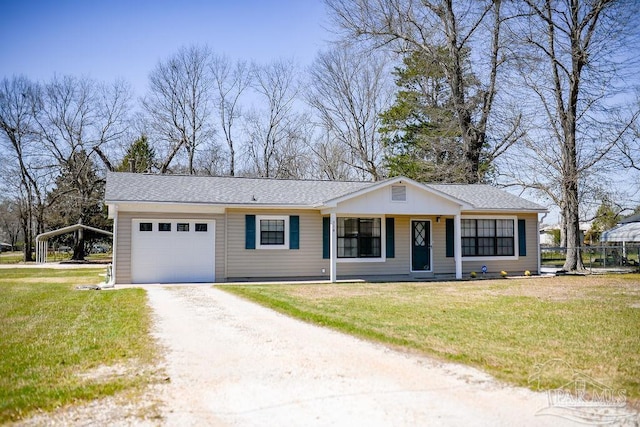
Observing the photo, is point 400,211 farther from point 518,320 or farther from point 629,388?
point 629,388

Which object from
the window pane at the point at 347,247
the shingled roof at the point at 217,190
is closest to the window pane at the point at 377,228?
the window pane at the point at 347,247

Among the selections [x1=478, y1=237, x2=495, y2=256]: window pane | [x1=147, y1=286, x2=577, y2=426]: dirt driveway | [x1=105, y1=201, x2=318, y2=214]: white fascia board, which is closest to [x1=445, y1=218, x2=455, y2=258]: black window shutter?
[x1=478, y1=237, x2=495, y2=256]: window pane

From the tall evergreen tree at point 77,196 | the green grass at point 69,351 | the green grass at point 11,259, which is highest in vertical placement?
the tall evergreen tree at point 77,196

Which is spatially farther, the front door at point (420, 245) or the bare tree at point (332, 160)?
the bare tree at point (332, 160)

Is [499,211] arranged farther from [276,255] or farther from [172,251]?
[172,251]

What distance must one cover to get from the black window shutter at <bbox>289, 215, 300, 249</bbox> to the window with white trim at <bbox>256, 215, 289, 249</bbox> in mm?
102

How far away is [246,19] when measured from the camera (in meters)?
13.8

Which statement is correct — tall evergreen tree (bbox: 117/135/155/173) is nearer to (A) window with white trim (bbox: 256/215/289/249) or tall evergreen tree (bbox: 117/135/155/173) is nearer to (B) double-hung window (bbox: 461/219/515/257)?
(A) window with white trim (bbox: 256/215/289/249)

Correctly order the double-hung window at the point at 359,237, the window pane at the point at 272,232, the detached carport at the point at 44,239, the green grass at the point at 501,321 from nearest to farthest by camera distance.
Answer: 1. the green grass at the point at 501,321
2. the window pane at the point at 272,232
3. the double-hung window at the point at 359,237
4. the detached carport at the point at 44,239

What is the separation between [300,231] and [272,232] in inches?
37.1

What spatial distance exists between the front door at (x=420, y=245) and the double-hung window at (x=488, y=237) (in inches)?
55.2

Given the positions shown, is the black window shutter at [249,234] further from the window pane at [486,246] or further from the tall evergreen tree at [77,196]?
the tall evergreen tree at [77,196]

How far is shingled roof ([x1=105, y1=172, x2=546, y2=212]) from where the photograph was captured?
1664 cm

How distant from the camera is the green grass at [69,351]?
479 centimetres
